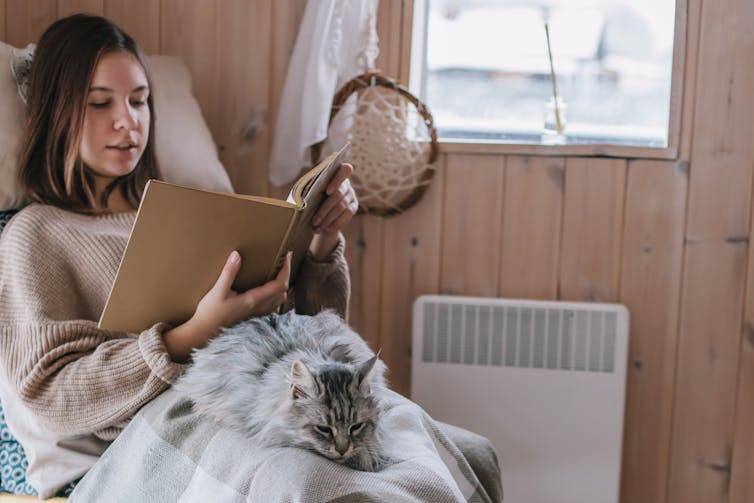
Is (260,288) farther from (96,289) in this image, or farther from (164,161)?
(164,161)

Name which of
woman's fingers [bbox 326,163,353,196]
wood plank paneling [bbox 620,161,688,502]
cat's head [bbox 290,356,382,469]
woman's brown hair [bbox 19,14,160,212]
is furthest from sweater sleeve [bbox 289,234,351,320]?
wood plank paneling [bbox 620,161,688,502]

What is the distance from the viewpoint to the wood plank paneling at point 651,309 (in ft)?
6.16

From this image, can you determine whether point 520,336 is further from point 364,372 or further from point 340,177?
point 364,372

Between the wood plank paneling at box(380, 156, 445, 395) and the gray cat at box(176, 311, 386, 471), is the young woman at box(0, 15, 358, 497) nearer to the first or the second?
the gray cat at box(176, 311, 386, 471)

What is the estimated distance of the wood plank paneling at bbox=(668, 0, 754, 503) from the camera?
5.99ft

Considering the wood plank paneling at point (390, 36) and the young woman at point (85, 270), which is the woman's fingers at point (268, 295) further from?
the wood plank paneling at point (390, 36)

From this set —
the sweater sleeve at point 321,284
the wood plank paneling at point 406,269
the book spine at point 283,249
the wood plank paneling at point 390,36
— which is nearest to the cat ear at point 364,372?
the book spine at point 283,249

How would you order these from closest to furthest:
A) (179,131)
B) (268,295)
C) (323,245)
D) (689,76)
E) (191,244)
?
1. (191,244)
2. (268,295)
3. (323,245)
4. (179,131)
5. (689,76)

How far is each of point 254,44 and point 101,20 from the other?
1.54ft

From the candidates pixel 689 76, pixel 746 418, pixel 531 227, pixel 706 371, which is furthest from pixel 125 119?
pixel 746 418

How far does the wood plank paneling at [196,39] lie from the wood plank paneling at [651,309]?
1000mm

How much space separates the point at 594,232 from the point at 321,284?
687 mm

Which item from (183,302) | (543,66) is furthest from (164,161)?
(543,66)

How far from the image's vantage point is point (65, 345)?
50.6 inches
